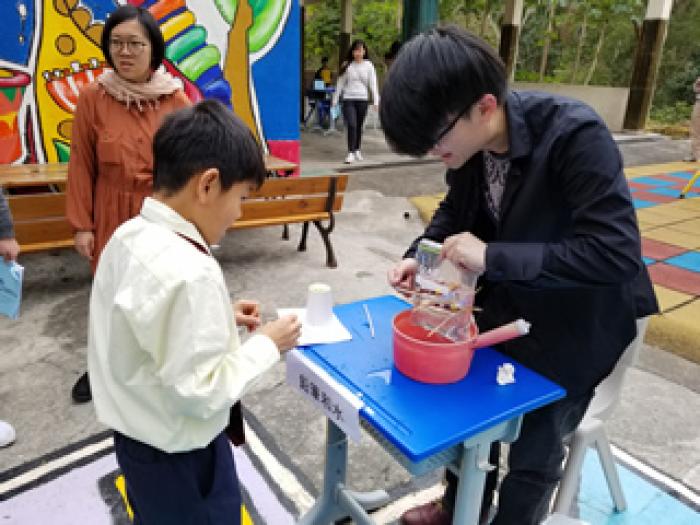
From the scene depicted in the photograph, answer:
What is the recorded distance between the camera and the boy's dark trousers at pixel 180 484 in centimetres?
117

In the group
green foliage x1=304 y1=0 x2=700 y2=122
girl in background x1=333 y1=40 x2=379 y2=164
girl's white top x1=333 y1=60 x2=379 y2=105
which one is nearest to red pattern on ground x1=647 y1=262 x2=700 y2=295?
girl in background x1=333 y1=40 x2=379 y2=164

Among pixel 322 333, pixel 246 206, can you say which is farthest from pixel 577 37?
pixel 322 333

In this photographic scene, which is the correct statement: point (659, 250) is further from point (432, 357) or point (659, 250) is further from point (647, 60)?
point (647, 60)

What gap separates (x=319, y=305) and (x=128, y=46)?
151cm

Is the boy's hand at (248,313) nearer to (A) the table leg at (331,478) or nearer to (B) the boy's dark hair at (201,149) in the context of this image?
(B) the boy's dark hair at (201,149)

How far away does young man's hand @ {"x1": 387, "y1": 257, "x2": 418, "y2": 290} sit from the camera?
1537 mm

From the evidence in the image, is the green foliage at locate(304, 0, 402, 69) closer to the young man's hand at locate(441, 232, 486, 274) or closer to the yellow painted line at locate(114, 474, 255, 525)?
the yellow painted line at locate(114, 474, 255, 525)

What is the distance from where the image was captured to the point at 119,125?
89.8 inches

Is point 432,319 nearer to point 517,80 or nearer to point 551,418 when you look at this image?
point 551,418

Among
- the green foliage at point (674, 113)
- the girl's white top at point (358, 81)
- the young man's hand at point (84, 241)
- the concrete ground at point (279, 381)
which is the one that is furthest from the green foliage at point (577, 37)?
the young man's hand at point (84, 241)

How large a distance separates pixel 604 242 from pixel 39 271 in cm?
415

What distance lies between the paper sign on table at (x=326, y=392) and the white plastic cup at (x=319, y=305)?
0.44ft

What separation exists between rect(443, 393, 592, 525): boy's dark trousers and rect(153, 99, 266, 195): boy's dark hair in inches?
39.4

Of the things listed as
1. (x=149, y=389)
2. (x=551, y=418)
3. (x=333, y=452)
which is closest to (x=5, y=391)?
(x=333, y=452)
